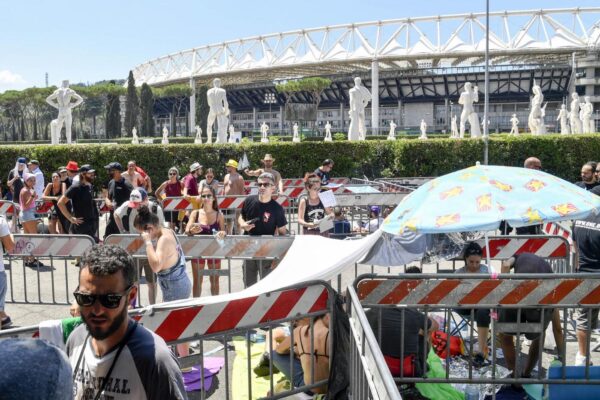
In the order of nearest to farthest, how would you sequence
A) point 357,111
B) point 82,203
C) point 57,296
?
point 57,296 → point 82,203 → point 357,111

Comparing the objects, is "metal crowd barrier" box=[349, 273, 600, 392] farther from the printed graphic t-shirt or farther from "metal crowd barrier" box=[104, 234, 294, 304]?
the printed graphic t-shirt

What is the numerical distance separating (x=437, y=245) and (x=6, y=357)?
5547 millimetres

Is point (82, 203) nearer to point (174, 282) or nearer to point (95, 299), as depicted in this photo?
point (174, 282)

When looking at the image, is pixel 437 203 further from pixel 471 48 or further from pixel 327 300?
pixel 471 48

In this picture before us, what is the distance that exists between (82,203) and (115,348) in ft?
24.2

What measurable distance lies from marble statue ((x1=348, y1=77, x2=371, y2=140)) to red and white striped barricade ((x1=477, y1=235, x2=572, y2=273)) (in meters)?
19.6

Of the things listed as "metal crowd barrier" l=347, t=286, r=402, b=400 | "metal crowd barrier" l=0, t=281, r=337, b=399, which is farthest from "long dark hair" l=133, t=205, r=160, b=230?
"metal crowd barrier" l=347, t=286, r=402, b=400

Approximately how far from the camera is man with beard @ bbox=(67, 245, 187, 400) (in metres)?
2.34

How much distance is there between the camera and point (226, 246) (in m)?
6.94

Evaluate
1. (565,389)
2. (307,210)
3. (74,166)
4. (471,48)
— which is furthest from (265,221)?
(471,48)

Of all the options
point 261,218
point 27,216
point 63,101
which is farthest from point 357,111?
point 261,218

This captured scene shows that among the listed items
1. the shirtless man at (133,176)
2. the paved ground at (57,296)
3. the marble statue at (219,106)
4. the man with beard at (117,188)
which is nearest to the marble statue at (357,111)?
→ the marble statue at (219,106)

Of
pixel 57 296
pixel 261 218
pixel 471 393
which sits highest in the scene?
pixel 261 218

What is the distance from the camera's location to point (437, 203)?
16.3ft
